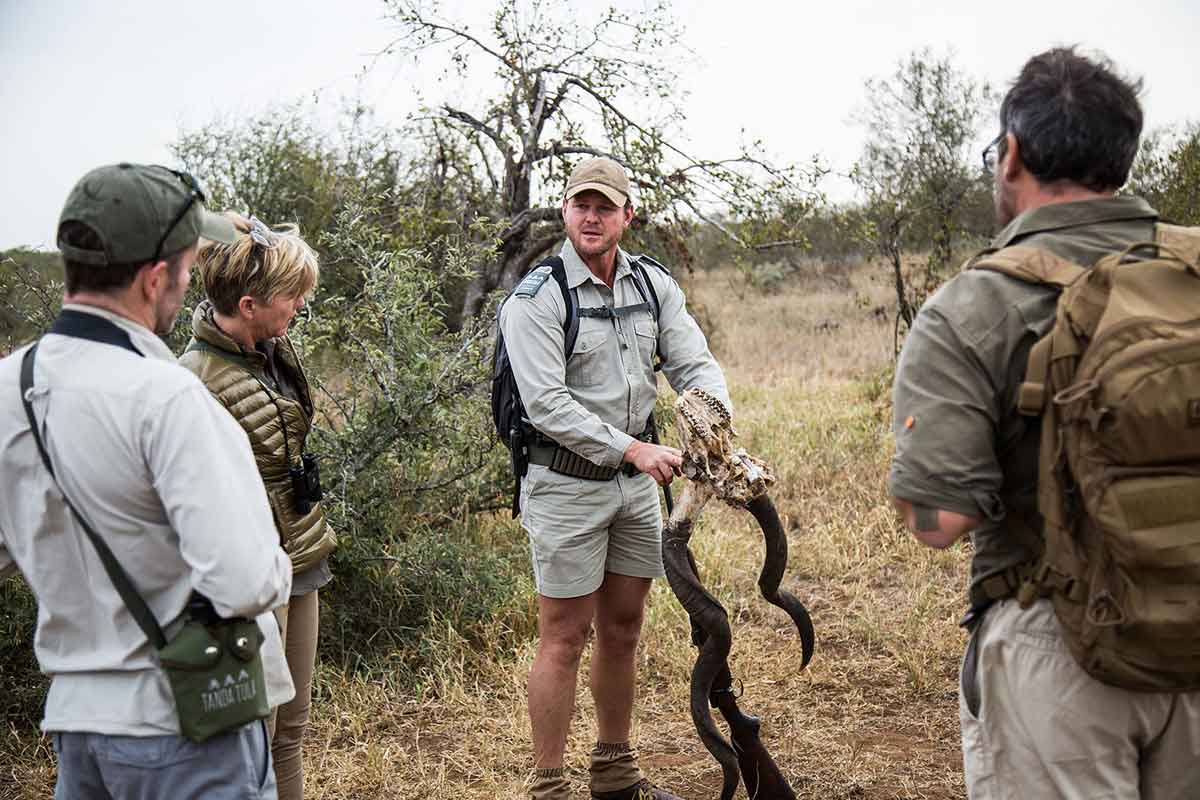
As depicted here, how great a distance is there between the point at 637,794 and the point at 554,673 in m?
0.68

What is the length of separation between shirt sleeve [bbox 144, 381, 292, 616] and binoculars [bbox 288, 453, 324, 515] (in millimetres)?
1179

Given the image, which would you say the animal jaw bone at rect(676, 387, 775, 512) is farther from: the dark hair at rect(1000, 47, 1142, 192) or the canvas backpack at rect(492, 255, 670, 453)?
the dark hair at rect(1000, 47, 1142, 192)

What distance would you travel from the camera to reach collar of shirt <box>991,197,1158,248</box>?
210cm

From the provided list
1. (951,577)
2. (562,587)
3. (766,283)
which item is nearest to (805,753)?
(562,587)

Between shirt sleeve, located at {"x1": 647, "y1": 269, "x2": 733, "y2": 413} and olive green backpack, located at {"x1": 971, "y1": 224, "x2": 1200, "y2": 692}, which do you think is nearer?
olive green backpack, located at {"x1": 971, "y1": 224, "x2": 1200, "y2": 692}

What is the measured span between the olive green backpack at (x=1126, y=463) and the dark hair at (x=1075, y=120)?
0.68ft

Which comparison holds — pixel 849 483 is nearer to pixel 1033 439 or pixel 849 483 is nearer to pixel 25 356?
pixel 1033 439

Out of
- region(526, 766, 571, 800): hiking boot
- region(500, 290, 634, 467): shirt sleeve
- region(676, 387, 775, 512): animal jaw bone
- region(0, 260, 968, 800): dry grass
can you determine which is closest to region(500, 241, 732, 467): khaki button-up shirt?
region(500, 290, 634, 467): shirt sleeve

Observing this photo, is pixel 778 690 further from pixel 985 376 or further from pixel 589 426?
pixel 985 376

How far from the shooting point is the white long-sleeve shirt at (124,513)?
1887 millimetres

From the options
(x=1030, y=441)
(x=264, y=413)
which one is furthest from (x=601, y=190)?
(x=1030, y=441)

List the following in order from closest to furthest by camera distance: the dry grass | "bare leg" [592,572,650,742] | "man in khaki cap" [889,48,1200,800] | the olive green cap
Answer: the olive green cap < "man in khaki cap" [889,48,1200,800] < "bare leg" [592,572,650,742] < the dry grass

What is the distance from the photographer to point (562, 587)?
3.71 metres

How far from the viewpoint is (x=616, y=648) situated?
3.99 meters
